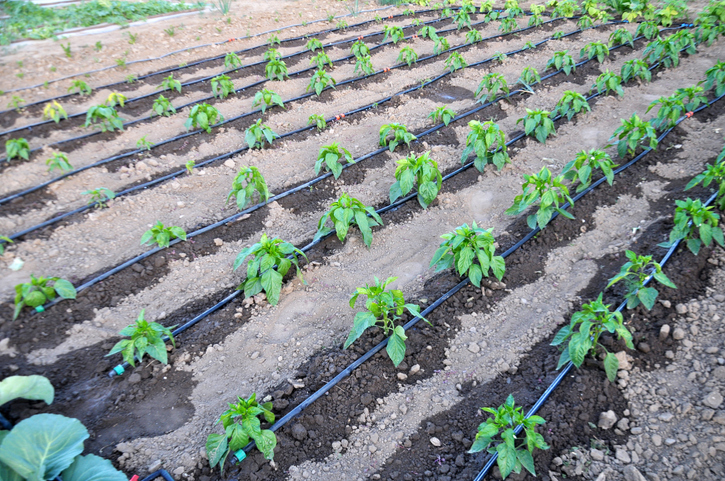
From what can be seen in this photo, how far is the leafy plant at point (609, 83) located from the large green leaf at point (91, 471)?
649 centimetres

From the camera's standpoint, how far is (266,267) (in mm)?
3205

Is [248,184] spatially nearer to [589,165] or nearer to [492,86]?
[589,165]

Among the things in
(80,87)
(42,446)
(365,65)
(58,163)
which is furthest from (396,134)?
(80,87)

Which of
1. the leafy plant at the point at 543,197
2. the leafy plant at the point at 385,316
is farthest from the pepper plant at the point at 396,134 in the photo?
the leafy plant at the point at 385,316

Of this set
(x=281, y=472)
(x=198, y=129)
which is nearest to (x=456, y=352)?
(x=281, y=472)

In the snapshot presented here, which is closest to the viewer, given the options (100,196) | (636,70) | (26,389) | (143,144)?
(26,389)

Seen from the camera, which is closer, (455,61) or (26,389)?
(26,389)

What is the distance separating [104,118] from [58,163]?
115cm

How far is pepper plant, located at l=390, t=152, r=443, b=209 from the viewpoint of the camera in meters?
→ 4.00

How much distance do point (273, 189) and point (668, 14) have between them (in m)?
8.30

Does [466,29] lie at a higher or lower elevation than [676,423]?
higher

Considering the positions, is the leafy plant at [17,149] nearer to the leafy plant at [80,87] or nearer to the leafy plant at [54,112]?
the leafy plant at [54,112]

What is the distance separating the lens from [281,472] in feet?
A: 7.75

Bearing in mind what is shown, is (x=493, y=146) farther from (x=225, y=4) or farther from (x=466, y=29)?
(x=225, y=4)
